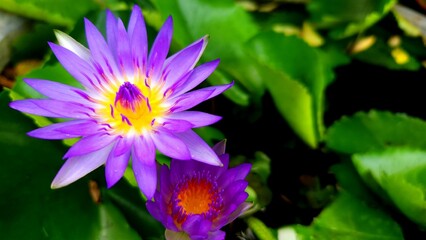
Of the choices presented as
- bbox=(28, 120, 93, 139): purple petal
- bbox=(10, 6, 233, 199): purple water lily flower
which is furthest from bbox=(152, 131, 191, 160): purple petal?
bbox=(28, 120, 93, 139): purple petal

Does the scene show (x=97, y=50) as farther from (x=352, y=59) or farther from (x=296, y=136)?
(x=352, y=59)

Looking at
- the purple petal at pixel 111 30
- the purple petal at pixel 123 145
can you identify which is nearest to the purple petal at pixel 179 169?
the purple petal at pixel 123 145

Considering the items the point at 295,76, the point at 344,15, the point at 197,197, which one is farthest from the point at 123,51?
the point at 344,15

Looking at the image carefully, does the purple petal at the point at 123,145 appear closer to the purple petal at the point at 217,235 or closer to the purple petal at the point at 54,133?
the purple petal at the point at 54,133

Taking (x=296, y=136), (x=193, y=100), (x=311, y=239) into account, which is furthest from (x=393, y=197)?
(x=193, y=100)

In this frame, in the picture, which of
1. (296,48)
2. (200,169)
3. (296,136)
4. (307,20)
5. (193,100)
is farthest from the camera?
(307,20)

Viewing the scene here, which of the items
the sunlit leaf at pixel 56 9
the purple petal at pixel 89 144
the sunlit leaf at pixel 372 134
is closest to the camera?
the purple petal at pixel 89 144

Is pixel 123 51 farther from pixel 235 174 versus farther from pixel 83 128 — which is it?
pixel 235 174
